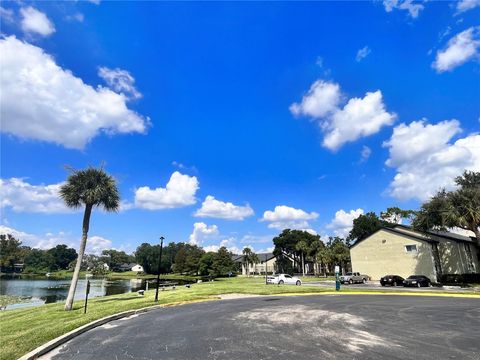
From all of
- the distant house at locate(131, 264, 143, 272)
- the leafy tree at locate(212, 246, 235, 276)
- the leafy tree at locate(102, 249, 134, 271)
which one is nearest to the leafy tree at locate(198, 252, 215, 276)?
the leafy tree at locate(212, 246, 235, 276)

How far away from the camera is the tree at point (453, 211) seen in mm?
37875

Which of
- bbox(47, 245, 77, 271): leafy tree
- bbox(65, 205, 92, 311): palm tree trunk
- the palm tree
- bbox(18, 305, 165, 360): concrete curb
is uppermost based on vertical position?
bbox(47, 245, 77, 271): leafy tree

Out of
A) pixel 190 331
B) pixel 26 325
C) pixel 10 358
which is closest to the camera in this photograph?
pixel 10 358

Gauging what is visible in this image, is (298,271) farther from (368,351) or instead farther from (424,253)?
(368,351)

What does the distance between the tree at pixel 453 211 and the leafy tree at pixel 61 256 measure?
6816 inches

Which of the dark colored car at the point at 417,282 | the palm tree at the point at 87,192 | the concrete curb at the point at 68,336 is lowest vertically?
the concrete curb at the point at 68,336

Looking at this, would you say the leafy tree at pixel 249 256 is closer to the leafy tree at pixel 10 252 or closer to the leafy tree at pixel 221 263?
the leafy tree at pixel 221 263

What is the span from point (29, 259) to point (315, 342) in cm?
19377

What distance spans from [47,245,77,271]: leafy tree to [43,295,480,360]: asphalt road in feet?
586

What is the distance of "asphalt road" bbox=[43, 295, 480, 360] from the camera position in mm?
8625

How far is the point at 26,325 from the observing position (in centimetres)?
1441

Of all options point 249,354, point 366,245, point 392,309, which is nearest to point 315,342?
point 249,354

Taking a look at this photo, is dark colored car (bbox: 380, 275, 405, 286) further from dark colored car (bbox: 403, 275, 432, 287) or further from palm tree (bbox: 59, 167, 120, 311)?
palm tree (bbox: 59, 167, 120, 311)

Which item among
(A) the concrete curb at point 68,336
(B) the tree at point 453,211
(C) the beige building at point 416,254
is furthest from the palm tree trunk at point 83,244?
(C) the beige building at point 416,254
